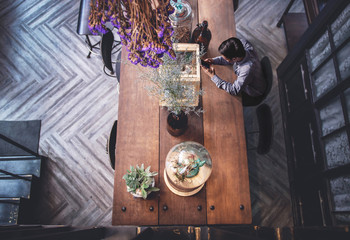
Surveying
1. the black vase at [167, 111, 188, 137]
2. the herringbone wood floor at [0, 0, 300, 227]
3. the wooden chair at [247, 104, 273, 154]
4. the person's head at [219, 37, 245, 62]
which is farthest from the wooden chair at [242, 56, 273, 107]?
the black vase at [167, 111, 188, 137]

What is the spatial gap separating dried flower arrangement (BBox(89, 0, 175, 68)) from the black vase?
0.87 m

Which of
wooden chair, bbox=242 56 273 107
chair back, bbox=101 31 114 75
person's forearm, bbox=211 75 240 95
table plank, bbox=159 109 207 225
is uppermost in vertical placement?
chair back, bbox=101 31 114 75

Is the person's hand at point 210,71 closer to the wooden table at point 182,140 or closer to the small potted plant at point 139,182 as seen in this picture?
the wooden table at point 182,140

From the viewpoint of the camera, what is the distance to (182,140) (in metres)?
2.01

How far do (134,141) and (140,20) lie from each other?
3.96ft

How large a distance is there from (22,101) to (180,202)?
2.69 meters

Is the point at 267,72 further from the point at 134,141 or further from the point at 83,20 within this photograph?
the point at 83,20

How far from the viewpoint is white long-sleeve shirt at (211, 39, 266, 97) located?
2.05 meters

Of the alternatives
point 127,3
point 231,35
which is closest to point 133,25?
point 127,3

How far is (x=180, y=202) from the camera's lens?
1851mm

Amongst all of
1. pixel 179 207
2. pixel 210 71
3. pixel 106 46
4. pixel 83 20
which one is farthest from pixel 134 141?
pixel 83 20

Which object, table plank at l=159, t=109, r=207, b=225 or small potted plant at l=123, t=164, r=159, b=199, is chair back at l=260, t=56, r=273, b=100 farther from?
small potted plant at l=123, t=164, r=159, b=199

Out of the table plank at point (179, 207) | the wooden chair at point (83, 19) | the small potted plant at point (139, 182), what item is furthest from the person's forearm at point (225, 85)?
the wooden chair at point (83, 19)

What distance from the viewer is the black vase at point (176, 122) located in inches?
73.7
